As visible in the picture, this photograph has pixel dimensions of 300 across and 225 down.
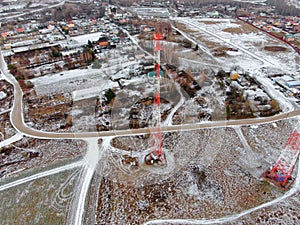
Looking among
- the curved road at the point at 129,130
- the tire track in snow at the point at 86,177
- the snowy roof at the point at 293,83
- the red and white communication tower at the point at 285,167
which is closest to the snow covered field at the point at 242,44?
the snowy roof at the point at 293,83

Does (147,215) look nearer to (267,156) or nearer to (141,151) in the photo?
(141,151)

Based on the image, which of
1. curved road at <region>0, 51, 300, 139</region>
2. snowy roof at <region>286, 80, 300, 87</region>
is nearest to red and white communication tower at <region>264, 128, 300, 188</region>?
curved road at <region>0, 51, 300, 139</region>

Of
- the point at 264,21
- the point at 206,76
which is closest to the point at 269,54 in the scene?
the point at 206,76

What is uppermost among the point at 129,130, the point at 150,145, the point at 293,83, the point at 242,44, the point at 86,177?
the point at 242,44

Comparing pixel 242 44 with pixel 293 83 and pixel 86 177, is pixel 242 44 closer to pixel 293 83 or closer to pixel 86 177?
pixel 293 83

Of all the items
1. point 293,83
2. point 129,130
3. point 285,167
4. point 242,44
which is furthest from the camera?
point 242,44

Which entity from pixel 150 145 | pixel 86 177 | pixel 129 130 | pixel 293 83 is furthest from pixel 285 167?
pixel 293 83

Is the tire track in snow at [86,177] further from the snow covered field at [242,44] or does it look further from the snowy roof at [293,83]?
the snow covered field at [242,44]

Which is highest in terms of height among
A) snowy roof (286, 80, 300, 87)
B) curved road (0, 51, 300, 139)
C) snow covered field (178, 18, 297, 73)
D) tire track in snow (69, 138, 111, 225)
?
snow covered field (178, 18, 297, 73)

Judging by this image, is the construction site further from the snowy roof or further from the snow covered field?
the snowy roof
